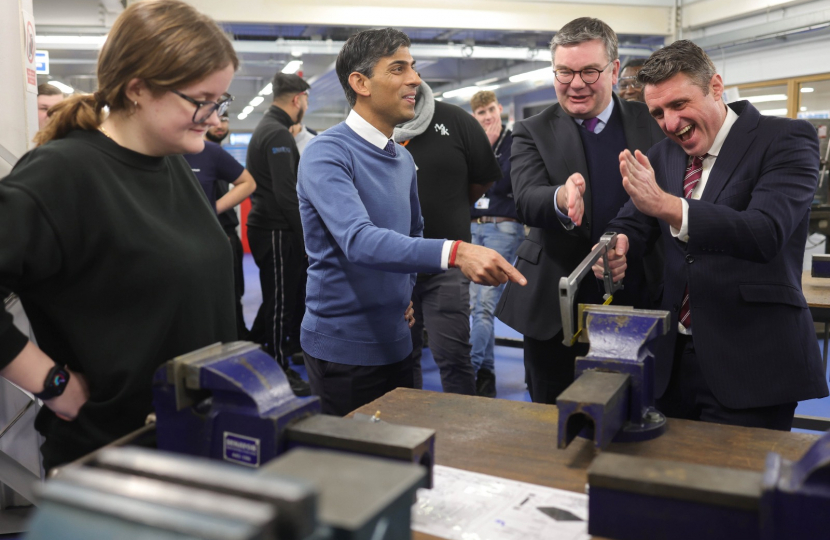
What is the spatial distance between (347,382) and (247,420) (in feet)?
2.97

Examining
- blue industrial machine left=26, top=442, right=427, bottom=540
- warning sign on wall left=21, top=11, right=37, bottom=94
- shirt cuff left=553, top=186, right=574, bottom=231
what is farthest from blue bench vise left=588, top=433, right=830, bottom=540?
warning sign on wall left=21, top=11, right=37, bottom=94

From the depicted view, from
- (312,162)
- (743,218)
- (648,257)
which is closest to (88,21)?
(312,162)

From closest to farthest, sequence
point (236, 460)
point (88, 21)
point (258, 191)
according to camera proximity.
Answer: point (236, 460), point (258, 191), point (88, 21)

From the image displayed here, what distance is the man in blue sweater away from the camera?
5.79 feet

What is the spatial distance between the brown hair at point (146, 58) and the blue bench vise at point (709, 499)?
922mm

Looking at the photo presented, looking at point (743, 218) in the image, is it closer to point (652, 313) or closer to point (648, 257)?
point (652, 313)

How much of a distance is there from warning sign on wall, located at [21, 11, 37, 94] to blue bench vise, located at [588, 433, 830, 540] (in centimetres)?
220

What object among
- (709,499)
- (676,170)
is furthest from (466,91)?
(709,499)

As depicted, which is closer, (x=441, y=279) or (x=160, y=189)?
(x=160, y=189)

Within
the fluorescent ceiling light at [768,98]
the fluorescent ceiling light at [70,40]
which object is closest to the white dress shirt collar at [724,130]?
the fluorescent ceiling light at [70,40]

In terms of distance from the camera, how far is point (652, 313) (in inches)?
51.8

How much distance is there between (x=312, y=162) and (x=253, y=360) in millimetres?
860

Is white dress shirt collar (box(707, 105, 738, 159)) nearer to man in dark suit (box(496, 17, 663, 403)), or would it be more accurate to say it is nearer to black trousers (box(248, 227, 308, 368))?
man in dark suit (box(496, 17, 663, 403))

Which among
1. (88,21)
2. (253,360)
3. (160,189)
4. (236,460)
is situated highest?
(88,21)
